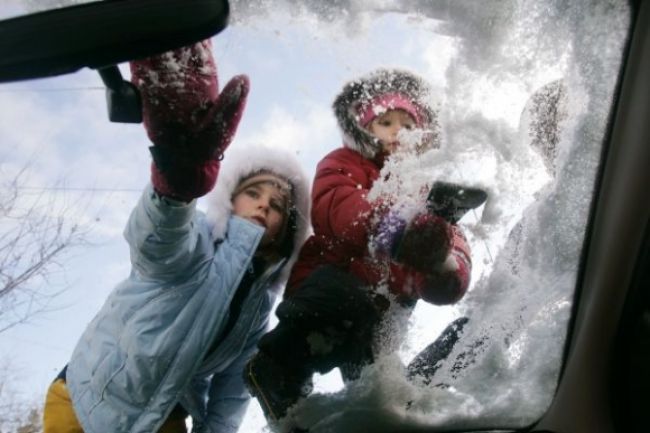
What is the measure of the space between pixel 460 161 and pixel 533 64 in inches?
9.4

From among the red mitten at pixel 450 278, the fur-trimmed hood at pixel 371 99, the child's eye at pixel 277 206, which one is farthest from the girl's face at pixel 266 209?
the red mitten at pixel 450 278

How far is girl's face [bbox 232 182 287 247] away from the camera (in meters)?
1.20

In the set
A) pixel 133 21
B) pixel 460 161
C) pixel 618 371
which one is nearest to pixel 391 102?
pixel 460 161

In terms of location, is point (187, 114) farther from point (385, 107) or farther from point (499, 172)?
point (499, 172)

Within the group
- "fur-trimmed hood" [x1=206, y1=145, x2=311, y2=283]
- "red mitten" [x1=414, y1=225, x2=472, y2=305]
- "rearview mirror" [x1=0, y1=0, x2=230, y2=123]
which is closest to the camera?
"rearview mirror" [x1=0, y1=0, x2=230, y2=123]

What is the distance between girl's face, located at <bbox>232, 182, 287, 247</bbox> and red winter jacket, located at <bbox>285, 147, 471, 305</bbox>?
60 millimetres

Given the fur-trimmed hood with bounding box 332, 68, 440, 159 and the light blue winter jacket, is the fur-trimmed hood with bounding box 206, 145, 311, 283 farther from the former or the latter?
the fur-trimmed hood with bounding box 332, 68, 440, 159

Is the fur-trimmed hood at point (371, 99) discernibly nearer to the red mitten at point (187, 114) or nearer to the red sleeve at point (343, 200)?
the red sleeve at point (343, 200)

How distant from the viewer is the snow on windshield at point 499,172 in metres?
1.22

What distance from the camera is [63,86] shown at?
41.4 inches

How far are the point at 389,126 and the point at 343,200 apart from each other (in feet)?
0.51

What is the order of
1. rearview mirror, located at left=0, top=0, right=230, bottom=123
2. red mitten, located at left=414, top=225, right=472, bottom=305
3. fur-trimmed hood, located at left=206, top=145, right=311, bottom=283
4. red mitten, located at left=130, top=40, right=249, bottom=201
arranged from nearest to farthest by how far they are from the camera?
rearview mirror, located at left=0, top=0, right=230, bottom=123, red mitten, located at left=130, top=40, right=249, bottom=201, fur-trimmed hood, located at left=206, top=145, right=311, bottom=283, red mitten, located at left=414, top=225, right=472, bottom=305

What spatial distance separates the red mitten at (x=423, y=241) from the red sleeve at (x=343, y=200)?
0.25 feet

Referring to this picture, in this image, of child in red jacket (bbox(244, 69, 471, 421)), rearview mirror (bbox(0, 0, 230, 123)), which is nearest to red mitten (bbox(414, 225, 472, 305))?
child in red jacket (bbox(244, 69, 471, 421))
